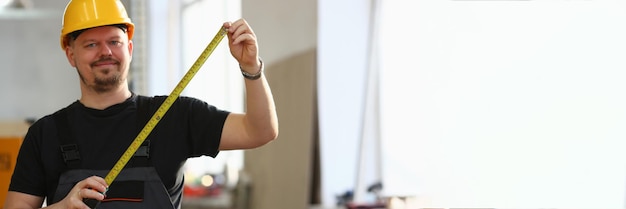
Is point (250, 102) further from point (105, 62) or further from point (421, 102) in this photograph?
point (421, 102)

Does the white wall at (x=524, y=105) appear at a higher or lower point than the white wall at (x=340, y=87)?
lower

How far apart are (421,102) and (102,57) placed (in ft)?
5.29

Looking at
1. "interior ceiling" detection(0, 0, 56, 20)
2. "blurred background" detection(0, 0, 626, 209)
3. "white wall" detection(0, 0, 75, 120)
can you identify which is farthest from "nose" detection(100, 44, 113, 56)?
"white wall" detection(0, 0, 75, 120)

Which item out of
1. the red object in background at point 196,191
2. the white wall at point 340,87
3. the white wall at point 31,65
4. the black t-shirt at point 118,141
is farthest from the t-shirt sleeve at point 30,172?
the white wall at point 31,65

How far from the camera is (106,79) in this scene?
9.39 ft

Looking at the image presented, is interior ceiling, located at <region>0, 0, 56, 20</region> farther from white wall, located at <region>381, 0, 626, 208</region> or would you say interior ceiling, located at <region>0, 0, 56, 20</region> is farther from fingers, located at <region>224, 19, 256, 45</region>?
fingers, located at <region>224, 19, 256, 45</region>

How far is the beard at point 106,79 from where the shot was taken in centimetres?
286

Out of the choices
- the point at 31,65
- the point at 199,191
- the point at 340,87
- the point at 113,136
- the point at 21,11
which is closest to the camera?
the point at 113,136

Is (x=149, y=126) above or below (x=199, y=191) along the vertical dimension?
below

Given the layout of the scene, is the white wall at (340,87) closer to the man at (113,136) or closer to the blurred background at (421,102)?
the blurred background at (421,102)

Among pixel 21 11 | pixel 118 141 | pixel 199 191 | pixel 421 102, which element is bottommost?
pixel 118 141

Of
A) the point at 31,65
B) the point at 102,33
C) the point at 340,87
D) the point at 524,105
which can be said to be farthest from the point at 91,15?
the point at 31,65

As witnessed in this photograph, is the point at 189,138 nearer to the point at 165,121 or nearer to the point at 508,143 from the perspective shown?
the point at 165,121

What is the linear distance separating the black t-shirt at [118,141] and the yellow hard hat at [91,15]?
24 cm
